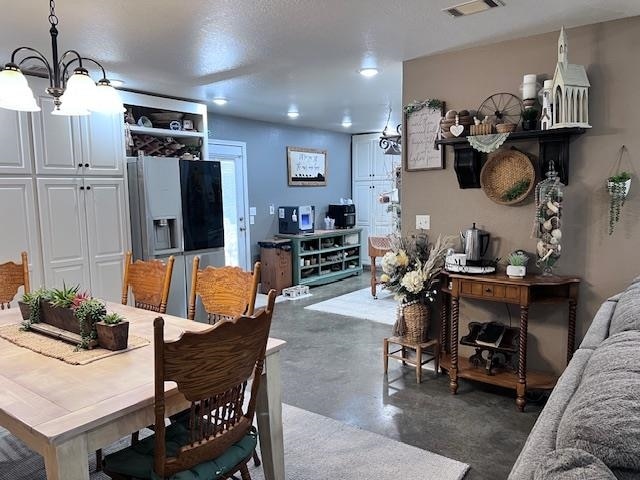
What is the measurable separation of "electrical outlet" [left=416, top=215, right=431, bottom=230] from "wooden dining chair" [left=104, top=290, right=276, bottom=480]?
7.27 ft

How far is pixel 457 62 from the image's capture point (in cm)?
333

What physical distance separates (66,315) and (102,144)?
2.36 metres

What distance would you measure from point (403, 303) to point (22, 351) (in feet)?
7.94

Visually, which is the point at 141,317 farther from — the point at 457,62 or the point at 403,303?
the point at 457,62

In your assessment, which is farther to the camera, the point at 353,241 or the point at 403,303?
the point at 353,241

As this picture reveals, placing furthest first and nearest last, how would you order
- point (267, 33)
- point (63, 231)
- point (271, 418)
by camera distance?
point (63, 231)
point (267, 33)
point (271, 418)

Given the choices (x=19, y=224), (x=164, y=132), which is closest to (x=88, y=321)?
(x=19, y=224)

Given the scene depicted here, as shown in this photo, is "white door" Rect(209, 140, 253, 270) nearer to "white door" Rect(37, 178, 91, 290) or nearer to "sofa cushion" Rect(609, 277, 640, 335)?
"white door" Rect(37, 178, 91, 290)

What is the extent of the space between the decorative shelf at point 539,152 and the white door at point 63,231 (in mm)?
2879

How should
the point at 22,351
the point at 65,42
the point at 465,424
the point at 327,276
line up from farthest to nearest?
1. the point at 327,276
2. the point at 65,42
3. the point at 465,424
4. the point at 22,351

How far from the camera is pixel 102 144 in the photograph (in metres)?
3.92

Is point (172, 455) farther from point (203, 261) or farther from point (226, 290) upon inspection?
point (203, 261)

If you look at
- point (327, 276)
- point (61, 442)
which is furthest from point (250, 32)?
point (327, 276)

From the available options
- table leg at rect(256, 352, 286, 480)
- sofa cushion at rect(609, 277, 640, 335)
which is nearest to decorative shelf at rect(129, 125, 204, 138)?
table leg at rect(256, 352, 286, 480)
